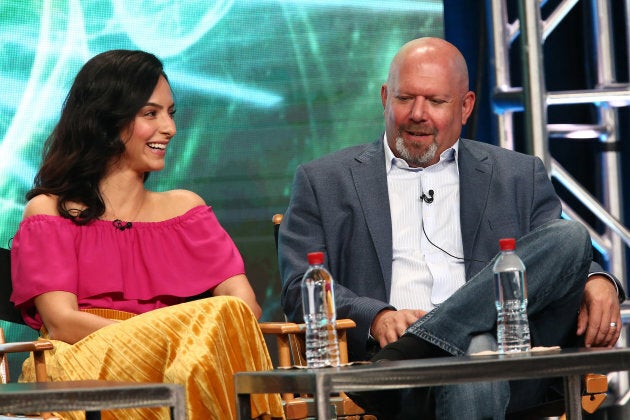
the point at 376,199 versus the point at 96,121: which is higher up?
the point at 96,121

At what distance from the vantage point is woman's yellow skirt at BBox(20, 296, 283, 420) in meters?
2.68

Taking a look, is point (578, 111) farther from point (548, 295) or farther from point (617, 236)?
point (548, 295)

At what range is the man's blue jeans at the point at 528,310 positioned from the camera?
2594 millimetres

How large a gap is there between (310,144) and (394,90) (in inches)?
41.6

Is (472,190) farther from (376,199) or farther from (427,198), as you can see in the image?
(376,199)

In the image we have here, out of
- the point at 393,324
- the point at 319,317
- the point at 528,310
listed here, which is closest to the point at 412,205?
the point at 393,324

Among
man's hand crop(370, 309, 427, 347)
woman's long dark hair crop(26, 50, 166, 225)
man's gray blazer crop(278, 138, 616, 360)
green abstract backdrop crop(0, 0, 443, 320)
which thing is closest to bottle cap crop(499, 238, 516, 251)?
man's hand crop(370, 309, 427, 347)

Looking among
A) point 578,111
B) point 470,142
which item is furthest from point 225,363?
point 578,111

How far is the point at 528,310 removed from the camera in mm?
2836

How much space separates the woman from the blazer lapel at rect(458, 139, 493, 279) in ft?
2.29

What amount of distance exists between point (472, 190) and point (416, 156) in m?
0.21

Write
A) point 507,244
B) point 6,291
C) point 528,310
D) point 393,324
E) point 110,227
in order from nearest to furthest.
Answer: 1. point 507,244
2. point 528,310
3. point 393,324
4. point 6,291
5. point 110,227

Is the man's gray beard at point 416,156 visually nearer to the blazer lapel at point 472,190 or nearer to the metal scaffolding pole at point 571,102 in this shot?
the blazer lapel at point 472,190

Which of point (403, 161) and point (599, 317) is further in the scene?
point (403, 161)
